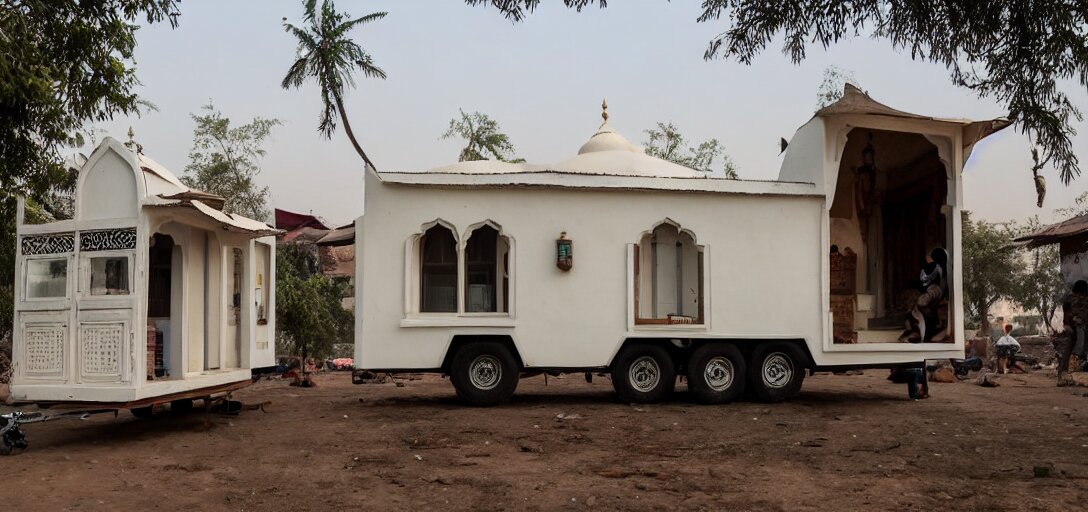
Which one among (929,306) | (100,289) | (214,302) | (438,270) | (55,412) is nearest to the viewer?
(55,412)

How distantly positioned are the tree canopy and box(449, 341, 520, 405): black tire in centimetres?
549

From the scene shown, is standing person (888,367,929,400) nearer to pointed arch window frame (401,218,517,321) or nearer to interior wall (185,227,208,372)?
pointed arch window frame (401,218,517,321)

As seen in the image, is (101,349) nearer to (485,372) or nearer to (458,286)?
(458,286)

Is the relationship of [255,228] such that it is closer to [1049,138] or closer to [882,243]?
[1049,138]

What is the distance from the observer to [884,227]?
14461 millimetres

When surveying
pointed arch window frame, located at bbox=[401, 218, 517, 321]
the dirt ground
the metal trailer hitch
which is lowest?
the dirt ground

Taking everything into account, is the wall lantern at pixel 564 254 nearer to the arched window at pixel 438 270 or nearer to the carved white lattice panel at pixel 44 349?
the arched window at pixel 438 270

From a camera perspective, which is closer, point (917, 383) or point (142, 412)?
point (142, 412)

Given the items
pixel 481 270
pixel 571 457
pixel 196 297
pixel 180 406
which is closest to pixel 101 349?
pixel 196 297

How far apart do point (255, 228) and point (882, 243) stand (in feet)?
33.5

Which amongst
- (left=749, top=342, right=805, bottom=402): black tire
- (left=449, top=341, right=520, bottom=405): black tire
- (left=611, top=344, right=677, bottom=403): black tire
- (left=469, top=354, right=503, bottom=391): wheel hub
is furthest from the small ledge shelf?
(left=749, top=342, right=805, bottom=402): black tire

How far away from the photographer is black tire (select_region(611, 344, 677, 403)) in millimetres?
11508

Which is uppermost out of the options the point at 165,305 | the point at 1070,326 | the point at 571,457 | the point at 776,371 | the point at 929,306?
the point at 165,305

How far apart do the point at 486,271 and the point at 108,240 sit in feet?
17.5
